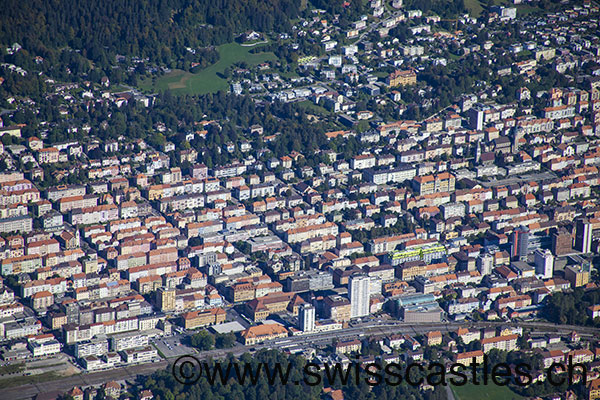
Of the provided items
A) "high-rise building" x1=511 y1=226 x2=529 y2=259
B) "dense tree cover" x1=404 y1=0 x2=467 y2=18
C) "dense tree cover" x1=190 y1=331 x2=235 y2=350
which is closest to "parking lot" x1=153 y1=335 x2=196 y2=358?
"dense tree cover" x1=190 y1=331 x2=235 y2=350

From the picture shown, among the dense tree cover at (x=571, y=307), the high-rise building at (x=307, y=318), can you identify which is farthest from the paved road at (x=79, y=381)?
the dense tree cover at (x=571, y=307)

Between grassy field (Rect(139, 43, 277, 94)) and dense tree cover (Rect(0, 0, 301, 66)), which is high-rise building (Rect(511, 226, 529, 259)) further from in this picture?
dense tree cover (Rect(0, 0, 301, 66))

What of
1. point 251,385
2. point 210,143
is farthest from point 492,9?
point 251,385

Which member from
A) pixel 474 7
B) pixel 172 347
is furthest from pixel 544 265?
pixel 474 7

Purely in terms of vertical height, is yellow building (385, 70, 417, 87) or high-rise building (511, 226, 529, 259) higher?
yellow building (385, 70, 417, 87)

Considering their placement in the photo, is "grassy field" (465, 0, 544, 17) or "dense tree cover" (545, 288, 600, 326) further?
"grassy field" (465, 0, 544, 17)

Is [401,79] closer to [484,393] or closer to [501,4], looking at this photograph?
[501,4]

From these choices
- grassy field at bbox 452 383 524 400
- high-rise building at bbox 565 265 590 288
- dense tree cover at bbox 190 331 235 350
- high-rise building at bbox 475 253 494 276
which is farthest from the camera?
high-rise building at bbox 475 253 494 276
